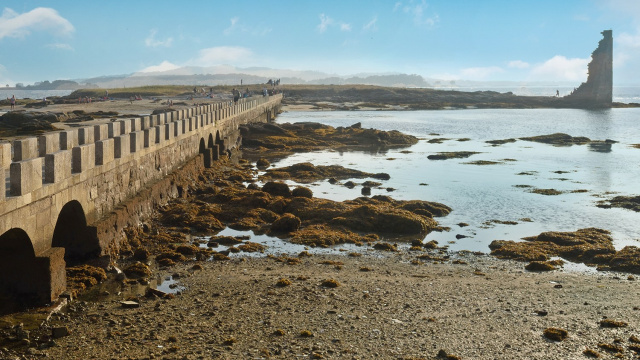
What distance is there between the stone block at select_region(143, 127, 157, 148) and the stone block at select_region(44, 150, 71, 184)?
5.73 m

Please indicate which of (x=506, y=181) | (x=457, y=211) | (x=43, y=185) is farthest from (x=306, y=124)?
(x=43, y=185)

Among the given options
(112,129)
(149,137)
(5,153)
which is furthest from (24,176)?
(149,137)

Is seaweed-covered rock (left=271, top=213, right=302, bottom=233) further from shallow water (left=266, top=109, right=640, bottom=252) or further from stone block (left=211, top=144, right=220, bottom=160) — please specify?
stone block (left=211, top=144, right=220, bottom=160)

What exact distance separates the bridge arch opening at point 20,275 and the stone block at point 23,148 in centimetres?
236

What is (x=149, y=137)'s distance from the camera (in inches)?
648

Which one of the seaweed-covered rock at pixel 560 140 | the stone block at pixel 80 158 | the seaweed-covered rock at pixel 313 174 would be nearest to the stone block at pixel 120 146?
the stone block at pixel 80 158

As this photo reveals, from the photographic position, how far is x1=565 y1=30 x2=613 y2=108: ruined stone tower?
93.9 m

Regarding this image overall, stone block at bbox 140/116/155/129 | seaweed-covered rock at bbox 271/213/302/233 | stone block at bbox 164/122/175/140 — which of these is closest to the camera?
seaweed-covered rock at bbox 271/213/302/233

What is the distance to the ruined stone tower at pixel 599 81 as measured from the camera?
93875 millimetres

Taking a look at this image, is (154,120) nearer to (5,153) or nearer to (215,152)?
(215,152)

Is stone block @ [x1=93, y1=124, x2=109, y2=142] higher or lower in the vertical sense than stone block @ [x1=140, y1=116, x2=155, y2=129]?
lower

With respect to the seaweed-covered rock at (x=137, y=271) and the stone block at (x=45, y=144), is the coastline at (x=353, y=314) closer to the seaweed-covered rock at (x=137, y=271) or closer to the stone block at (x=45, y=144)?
the seaweed-covered rock at (x=137, y=271)

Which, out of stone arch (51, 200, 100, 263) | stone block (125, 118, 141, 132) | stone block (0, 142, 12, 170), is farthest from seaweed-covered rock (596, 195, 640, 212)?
stone block (0, 142, 12, 170)

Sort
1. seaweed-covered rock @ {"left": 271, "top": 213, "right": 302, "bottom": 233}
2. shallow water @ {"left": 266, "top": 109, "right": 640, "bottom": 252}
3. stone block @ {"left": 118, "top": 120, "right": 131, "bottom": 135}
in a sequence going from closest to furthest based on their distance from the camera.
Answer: seaweed-covered rock @ {"left": 271, "top": 213, "right": 302, "bottom": 233} < stone block @ {"left": 118, "top": 120, "right": 131, "bottom": 135} < shallow water @ {"left": 266, "top": 109, "right": 640, "bottom": 252}
